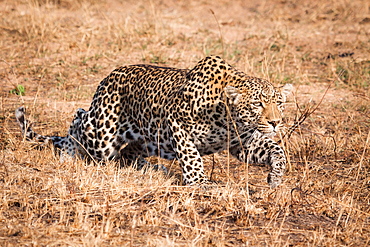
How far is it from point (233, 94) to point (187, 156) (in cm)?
90

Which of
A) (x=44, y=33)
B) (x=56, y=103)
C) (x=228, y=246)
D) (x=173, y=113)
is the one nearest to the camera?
(x=228, y=246)

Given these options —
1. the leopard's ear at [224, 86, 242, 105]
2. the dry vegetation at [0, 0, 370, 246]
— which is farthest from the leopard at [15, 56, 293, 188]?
the dry vegetation at [0, 0, 370, 246]

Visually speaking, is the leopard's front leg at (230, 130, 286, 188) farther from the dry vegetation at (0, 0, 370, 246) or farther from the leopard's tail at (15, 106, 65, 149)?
the leopard's tail at (15, 106, 65, 149)

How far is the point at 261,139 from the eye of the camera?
6633 millimetres

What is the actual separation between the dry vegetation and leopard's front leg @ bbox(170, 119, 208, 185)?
23 cm

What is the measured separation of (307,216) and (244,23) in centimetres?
969

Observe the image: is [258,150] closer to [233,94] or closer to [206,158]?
[233,94]

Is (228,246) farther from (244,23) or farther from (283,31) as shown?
(244,23)

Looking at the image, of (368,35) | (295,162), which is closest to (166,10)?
(368,35)

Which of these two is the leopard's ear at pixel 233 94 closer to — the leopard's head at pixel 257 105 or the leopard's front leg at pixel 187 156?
the leopard's head at pixel 257 105

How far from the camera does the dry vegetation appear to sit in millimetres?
5070

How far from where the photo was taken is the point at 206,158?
7805 millimetres

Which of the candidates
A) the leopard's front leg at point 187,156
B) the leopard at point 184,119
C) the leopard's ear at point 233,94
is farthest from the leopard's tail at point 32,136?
the leopard's ear at point 233,94

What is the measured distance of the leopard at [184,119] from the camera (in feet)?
19.8
